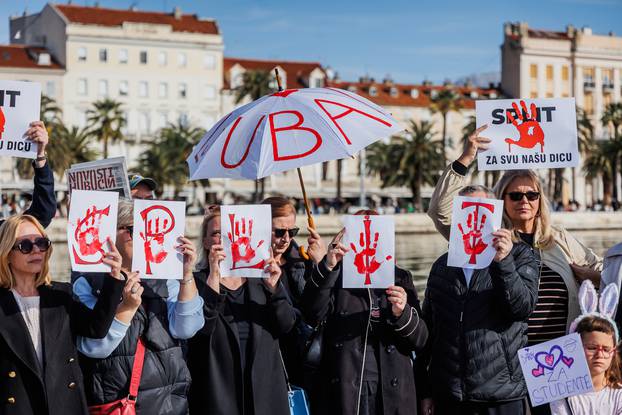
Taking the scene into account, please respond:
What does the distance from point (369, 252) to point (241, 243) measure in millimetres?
719

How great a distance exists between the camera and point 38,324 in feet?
15.9

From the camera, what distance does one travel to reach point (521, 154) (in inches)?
243

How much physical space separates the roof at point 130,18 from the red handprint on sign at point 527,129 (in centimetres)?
8440

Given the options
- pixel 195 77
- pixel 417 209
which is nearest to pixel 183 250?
pixel 417 209

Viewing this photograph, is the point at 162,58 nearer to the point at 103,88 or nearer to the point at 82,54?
the point at 103,88

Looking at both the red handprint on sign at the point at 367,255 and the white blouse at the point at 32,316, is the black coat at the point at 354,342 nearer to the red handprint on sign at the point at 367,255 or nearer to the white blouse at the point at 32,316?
the red handprint on sign at the point at 367,255

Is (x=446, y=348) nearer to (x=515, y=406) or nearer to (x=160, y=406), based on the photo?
(x=515, y=406)

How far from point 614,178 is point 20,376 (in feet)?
259

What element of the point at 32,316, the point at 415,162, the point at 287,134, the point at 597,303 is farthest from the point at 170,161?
the point at 597,303

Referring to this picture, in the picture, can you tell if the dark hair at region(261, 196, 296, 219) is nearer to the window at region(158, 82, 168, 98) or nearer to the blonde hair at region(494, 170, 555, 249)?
the blonde hair at region(494, 170, 555, 249)

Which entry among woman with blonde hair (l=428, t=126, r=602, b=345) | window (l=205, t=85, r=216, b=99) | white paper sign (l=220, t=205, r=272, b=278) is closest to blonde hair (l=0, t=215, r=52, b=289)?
white paper sign (l=220, t=205, r=272, b=278)

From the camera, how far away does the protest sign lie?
23.0 ft

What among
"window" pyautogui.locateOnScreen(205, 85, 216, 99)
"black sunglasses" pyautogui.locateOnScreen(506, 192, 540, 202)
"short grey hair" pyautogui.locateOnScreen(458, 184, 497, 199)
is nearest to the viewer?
"short grey hair" pyautogui.locateOnScreen(458, 184, 497, 199)

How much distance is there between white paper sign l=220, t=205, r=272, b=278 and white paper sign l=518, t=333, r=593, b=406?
4.98 ft
